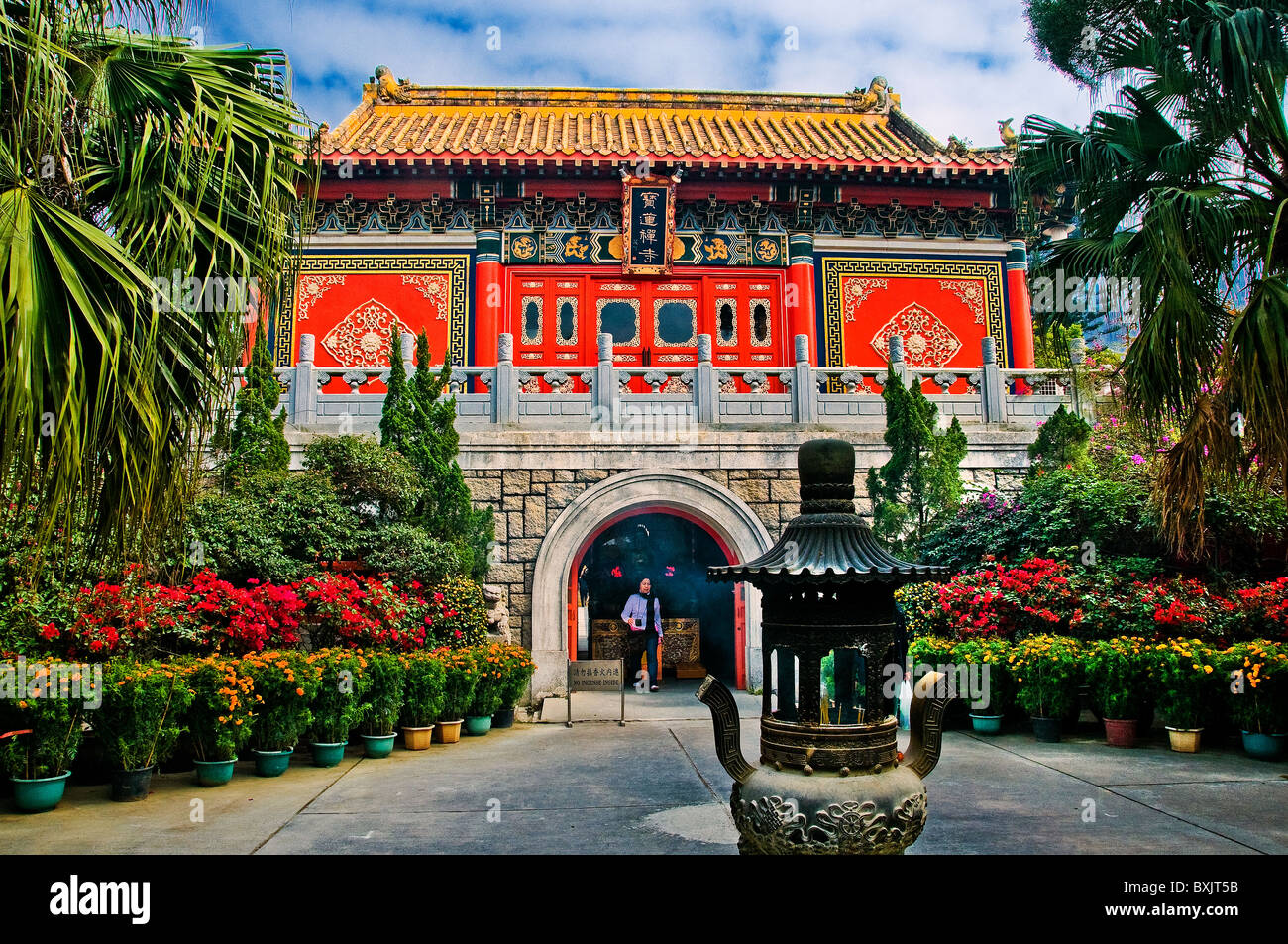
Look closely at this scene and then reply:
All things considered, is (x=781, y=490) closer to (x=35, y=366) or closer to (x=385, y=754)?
(x=385, y=754)

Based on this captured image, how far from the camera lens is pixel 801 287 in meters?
14.4

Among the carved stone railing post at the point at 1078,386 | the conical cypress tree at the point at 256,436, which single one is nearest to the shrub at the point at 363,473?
the conical cypress tree at the point at 256,436

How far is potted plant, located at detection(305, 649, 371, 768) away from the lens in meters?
7.89

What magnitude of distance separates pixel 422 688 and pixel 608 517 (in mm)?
3827

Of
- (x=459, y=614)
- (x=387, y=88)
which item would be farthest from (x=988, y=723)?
(x=387, y=88)

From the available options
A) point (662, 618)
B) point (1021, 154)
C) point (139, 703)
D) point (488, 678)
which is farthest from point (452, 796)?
point (662, 618)

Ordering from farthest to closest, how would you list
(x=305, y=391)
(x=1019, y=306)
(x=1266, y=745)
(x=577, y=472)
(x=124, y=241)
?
(x=1019, y=306) < (x=577, y=472) < (x=305, y=391) < (x=1266, y=745) < (x=124, y=241)

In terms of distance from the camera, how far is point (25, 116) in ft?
13.4

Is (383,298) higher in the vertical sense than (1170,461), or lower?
higher

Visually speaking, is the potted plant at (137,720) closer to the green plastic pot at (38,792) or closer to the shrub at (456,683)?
the green plastic pot at (38,792)

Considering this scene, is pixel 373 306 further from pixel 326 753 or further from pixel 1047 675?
pixel 1047 675

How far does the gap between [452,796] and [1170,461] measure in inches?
249

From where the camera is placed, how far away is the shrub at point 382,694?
8.39 meters

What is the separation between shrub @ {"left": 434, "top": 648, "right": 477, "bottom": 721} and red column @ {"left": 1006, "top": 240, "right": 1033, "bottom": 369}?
1005 centimetres
